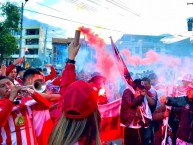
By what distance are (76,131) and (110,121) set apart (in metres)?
4.27

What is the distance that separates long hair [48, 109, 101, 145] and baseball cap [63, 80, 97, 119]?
0.12 ft

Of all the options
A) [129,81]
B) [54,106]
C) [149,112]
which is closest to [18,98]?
[54,106]

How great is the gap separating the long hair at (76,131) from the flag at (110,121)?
3738 millimetres

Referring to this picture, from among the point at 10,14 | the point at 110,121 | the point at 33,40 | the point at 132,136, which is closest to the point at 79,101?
the point at 110,121

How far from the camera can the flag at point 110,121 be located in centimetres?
596

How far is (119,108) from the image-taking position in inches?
253

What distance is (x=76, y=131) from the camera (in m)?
2.12

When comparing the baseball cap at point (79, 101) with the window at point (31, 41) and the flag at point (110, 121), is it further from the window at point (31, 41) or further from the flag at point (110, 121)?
the window at point (31, 41)

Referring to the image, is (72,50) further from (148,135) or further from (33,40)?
(33,40)

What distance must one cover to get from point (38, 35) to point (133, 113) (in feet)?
211

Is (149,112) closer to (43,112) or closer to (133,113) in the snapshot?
(133,113)

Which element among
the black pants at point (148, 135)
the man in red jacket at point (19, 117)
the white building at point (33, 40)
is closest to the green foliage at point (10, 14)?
the black pants at point (148, 135)

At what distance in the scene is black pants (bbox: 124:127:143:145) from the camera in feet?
21.1

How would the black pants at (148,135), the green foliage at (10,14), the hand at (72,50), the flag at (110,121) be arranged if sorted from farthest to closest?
1. the green foliage at (10,14)
2. the black pants at (148,135)
3. the flag at (110,121)
4. the hand at (72,50)
